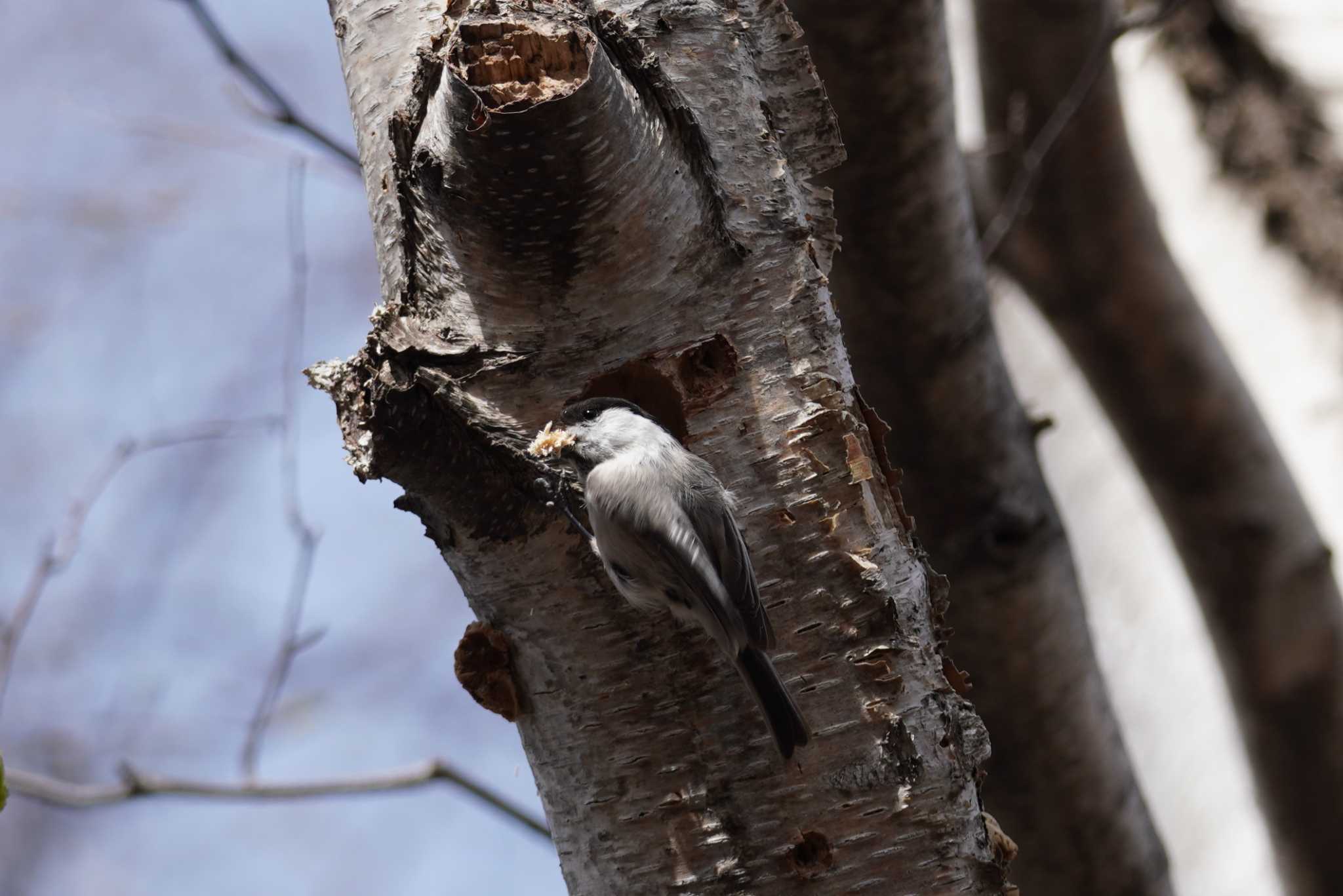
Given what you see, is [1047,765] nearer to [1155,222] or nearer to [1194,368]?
[1194,368]

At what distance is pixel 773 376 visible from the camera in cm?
134

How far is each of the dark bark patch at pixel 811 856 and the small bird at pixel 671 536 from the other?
0.30 feet

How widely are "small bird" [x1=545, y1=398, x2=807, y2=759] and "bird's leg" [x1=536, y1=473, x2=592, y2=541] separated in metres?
0.02

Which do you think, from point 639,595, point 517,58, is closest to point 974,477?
point 639,595

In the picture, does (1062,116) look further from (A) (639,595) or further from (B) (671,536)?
(A) (639,595)

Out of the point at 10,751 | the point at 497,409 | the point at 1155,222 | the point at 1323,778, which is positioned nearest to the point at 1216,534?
the point at 1323,778

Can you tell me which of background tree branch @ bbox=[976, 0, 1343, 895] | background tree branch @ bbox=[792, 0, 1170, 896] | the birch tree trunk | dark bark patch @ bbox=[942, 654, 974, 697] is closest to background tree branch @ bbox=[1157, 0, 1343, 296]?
background tree branch @ bbox=[976, 0, 1343, 895]

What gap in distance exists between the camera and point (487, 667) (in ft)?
4.47

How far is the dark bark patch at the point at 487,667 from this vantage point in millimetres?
1356

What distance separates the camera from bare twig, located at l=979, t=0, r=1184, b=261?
2.56 meters

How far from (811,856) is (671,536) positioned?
418 mm

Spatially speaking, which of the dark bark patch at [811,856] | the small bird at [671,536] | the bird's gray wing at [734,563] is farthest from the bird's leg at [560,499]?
the dark bark patch at [811,856]

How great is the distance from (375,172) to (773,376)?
59cm

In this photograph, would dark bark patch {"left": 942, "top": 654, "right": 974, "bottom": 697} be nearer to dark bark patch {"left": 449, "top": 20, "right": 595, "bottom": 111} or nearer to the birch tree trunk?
the birch tree trunk
